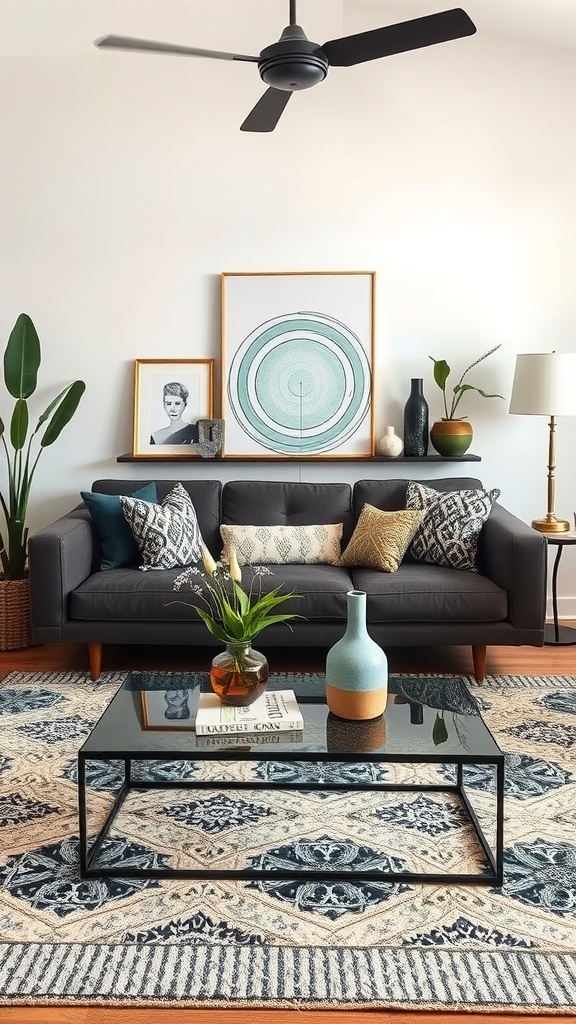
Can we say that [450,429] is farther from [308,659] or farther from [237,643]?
[237,643]

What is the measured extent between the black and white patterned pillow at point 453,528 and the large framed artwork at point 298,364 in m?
0.68

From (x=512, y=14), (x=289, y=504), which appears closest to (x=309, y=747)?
(x=289, y=504)

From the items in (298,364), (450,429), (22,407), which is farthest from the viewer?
(298,364)

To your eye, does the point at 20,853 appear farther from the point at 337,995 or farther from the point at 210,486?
the point at 210,486

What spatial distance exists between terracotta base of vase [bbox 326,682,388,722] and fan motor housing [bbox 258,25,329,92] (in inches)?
68.7

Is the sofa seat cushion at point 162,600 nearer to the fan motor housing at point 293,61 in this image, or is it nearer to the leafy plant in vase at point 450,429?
the leafy plant in vase at point 450,429

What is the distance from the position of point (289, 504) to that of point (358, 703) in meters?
2.19

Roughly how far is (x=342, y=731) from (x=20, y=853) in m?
0.95

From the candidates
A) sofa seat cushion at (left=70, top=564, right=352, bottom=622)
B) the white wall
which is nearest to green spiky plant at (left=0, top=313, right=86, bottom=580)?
the white wall

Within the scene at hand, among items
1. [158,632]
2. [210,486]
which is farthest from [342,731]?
[210,486]

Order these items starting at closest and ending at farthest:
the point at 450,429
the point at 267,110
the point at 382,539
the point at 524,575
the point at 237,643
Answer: the point at 237,643
the point at 267,110
the point at 524,575
the point at 382,539
the point at 450,429

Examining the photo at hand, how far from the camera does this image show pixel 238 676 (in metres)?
2.54

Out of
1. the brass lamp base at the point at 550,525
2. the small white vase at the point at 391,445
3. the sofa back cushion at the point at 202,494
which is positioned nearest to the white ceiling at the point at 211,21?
the small white vase at the point at 391,445

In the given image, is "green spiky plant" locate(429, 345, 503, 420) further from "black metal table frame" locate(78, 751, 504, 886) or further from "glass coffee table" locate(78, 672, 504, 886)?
"black metal table frame" locate(78, 751, 504, 886)
